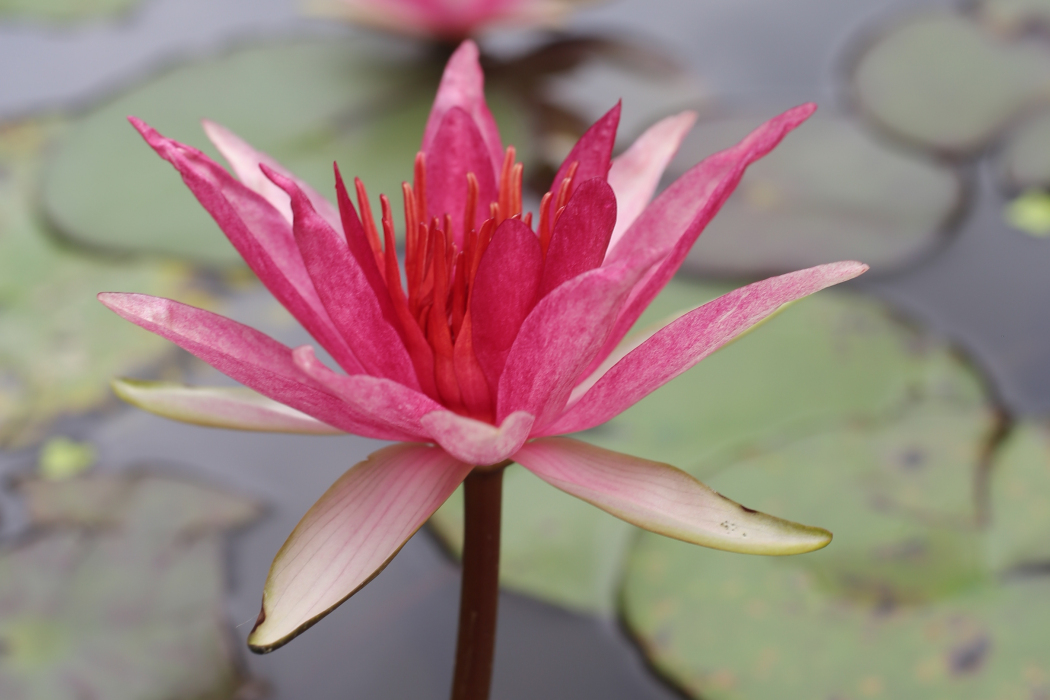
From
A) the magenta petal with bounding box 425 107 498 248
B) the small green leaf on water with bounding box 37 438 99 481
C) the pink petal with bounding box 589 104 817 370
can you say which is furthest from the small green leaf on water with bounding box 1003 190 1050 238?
the small green leaf on water with bounding box 37 438 99 481

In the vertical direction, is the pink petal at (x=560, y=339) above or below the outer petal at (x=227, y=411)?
above

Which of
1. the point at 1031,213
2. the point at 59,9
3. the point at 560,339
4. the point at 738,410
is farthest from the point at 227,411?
the point at 59,9

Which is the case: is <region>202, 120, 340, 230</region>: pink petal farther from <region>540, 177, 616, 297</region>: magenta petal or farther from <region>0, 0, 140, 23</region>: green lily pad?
<region>0, 0, 140, 23</region>: green lily pad

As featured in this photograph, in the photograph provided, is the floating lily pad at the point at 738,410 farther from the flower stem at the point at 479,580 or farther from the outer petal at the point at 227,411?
the outer petal at the point at 227,411

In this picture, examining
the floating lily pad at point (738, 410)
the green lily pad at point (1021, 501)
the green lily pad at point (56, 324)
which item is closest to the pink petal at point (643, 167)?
the floating lily pad at point (738, 410)

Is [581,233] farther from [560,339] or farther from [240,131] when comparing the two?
[240,131]

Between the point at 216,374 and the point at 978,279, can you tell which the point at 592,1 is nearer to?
the point at 978,279

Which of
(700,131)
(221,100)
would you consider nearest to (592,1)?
(700,131)
